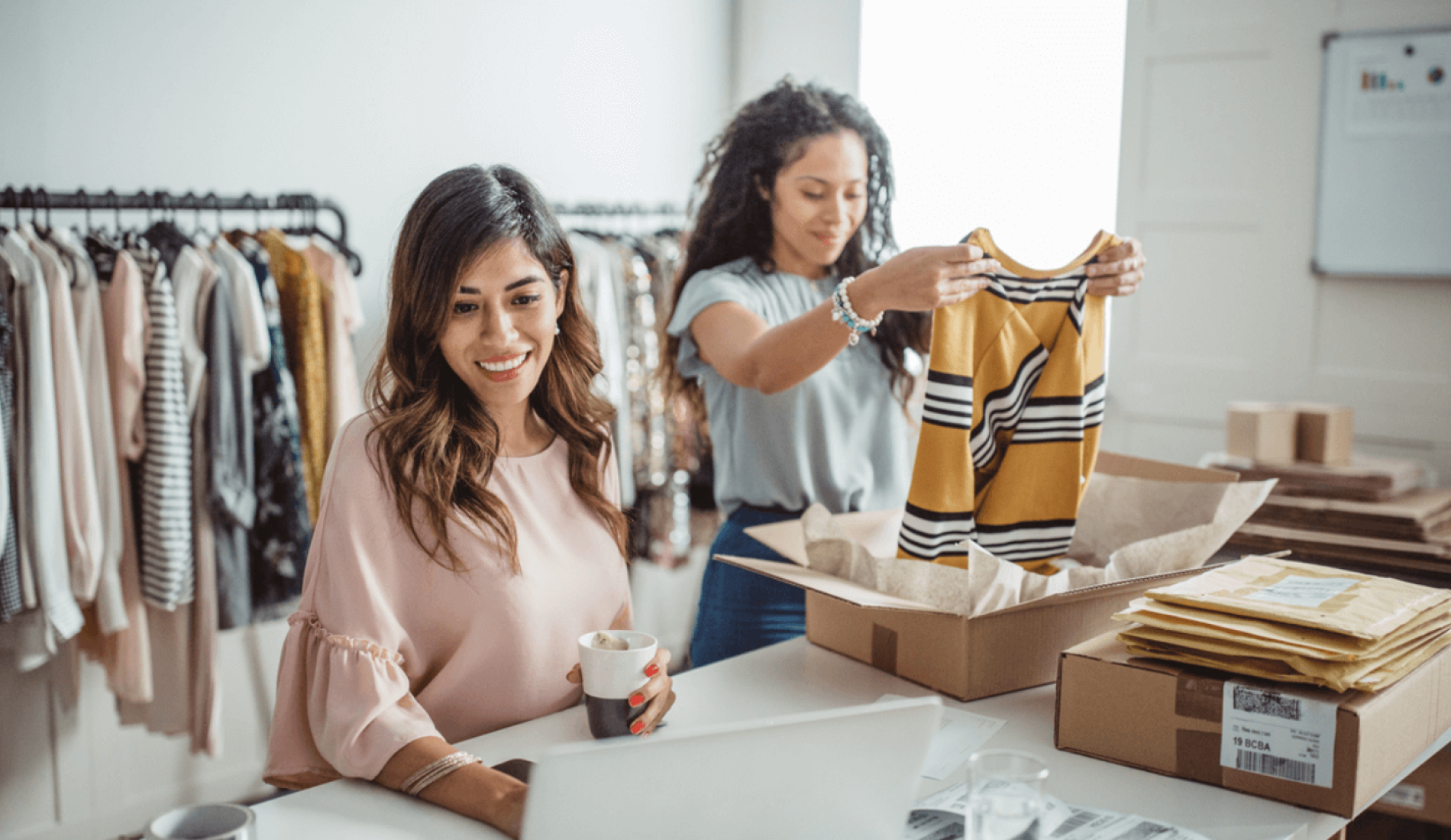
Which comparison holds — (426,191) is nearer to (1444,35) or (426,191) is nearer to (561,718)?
(561,718)

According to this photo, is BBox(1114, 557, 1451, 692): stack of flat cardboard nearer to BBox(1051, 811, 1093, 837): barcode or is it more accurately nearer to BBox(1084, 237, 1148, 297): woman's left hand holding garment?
BBox(1051, 811, 1093, 837): barcode

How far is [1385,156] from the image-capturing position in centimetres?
275

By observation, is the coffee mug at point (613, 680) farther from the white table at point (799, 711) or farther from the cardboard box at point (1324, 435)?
the cardboard box at point (1324, 435)

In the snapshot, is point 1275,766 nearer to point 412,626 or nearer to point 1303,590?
point 1303,590

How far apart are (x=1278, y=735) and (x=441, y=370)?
3.30 ft

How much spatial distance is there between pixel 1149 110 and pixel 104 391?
104 inches

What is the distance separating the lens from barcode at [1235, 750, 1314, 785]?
114 centimetres

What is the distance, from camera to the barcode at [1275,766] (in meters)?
1.14

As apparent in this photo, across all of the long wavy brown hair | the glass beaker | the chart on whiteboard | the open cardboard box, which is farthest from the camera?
the chart on whiteboard

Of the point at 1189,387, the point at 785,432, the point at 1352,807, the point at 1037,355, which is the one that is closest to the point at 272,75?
the point at 785,432

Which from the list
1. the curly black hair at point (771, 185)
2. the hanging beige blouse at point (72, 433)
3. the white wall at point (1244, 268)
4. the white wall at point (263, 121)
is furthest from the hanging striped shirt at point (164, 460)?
the white wall at point (1244, 268)

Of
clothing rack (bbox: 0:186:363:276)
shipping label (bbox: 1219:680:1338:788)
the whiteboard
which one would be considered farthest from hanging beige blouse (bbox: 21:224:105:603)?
the whiteboard

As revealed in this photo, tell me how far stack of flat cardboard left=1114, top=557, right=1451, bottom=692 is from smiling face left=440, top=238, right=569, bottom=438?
0.75m

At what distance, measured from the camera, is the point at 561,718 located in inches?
53.6
